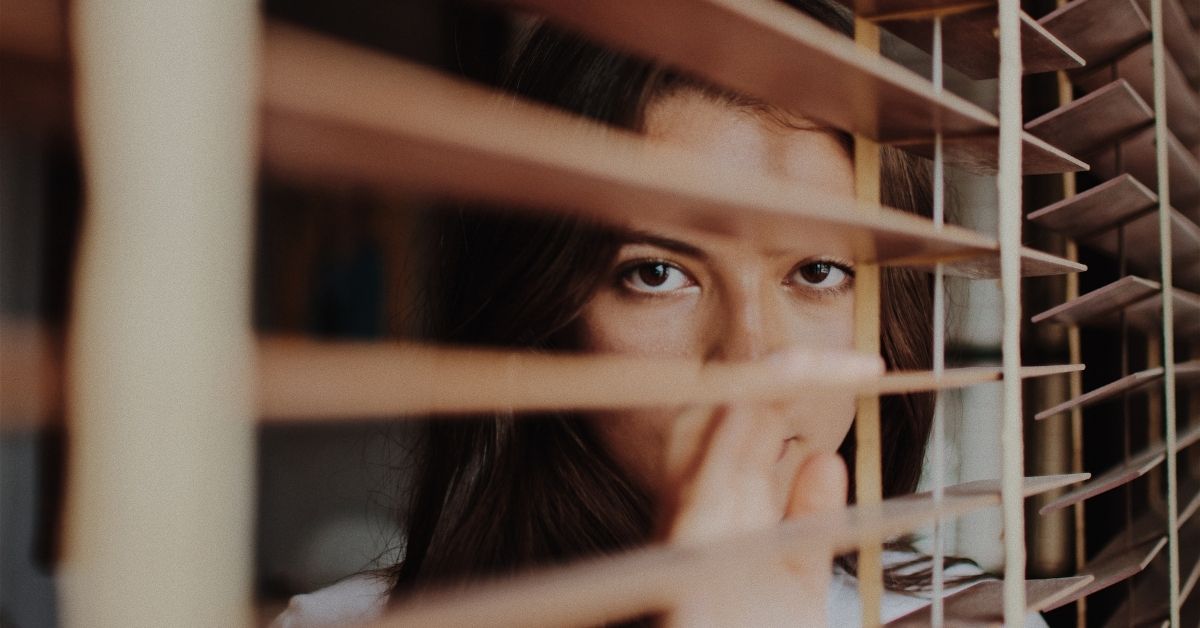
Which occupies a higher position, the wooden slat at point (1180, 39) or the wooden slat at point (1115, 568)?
the wooden slat at point (1180, 39)

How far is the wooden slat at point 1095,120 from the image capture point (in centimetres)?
86

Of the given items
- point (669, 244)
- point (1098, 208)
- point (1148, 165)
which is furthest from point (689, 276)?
point (1148, 165)

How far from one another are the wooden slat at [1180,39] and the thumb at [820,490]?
0.74 meters

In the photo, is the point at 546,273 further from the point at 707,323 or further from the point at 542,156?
the point at 542,156

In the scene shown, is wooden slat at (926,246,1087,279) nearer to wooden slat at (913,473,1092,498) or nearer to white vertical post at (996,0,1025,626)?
white vertical post at (996,0,1025,626)

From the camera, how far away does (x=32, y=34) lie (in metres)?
0.25

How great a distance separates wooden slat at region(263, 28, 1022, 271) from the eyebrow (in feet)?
1.99

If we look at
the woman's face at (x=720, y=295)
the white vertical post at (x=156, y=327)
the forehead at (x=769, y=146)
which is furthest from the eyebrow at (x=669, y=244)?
the white vertical post at (x=156, y=327)

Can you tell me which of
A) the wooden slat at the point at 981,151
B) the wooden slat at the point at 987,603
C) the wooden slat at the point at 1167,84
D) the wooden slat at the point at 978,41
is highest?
the wooden slat at the point at 1167,84

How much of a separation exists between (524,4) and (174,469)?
0.69 feet

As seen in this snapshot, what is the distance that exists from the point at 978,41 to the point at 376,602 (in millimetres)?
1409

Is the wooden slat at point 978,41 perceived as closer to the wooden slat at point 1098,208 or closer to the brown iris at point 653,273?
the wooden slat at point 1098,208

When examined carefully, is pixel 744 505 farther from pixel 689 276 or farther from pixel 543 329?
pixel 543 329

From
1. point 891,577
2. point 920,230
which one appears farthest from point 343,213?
point 920,230
